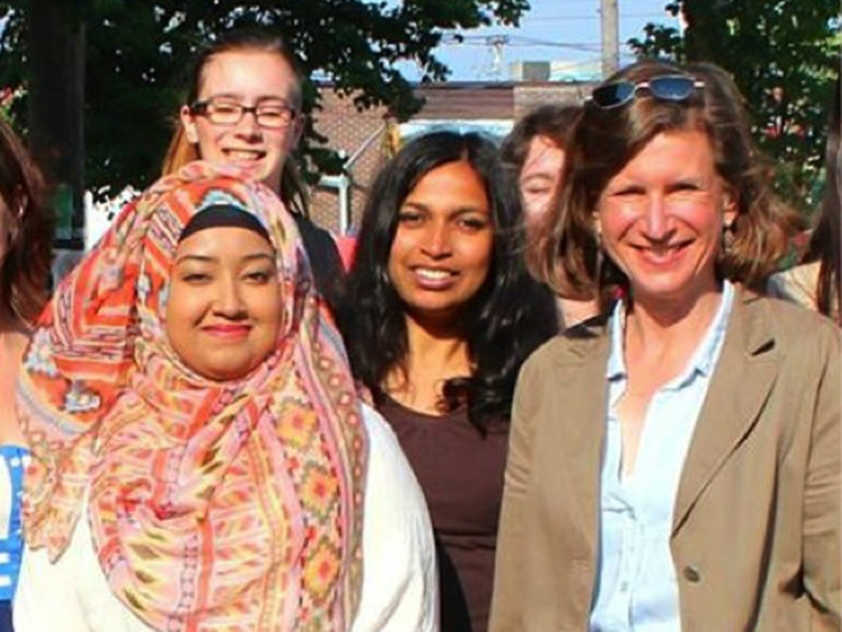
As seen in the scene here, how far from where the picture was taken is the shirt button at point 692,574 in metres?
3.33

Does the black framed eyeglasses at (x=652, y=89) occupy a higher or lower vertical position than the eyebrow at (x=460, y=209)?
higher

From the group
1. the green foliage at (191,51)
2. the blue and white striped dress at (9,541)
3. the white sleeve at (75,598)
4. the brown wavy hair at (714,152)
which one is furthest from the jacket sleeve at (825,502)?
the green foliage at (191,51)

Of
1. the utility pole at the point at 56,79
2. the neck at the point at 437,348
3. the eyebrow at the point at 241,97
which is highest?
the utility pole at the point at 56,79

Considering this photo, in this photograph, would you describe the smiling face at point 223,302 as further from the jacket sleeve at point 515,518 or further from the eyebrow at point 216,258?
the jacket sleeve at point 515,518

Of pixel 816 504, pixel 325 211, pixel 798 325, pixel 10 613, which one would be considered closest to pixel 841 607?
pixel 816 504

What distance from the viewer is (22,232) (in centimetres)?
436

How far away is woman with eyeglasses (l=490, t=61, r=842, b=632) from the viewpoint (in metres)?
3.32

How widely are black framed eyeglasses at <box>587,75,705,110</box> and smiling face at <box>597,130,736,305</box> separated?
8 cm

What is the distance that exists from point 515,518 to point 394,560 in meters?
0.26

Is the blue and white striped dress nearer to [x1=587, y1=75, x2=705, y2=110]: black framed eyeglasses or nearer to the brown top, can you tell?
the brown top

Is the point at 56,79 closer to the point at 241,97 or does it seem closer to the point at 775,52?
the point at 775,52

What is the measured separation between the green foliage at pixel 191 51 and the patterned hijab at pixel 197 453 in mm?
10970

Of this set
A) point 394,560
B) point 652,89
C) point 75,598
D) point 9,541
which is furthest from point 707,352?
point 9,541

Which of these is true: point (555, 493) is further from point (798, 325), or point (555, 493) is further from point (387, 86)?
point (387, 86)
